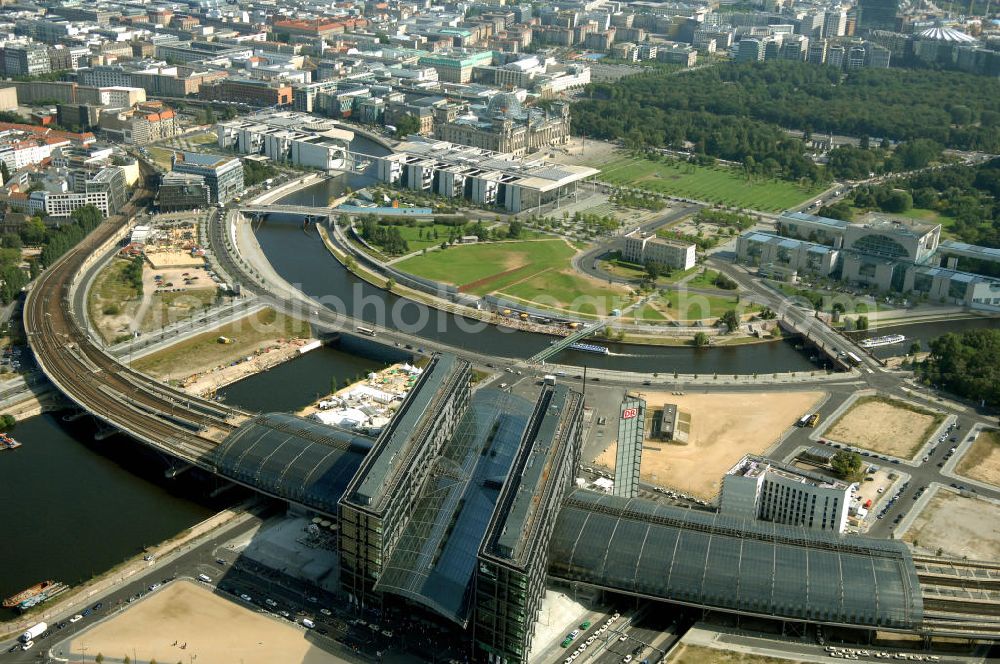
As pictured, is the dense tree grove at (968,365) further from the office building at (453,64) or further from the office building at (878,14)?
the office building at (878,14)

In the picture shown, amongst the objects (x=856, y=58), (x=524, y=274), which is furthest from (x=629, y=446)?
(x=856, y=58)

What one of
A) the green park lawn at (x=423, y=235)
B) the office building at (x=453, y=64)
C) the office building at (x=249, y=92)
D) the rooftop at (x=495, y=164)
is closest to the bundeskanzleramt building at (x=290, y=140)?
the rooftop at (x=495, y=164)

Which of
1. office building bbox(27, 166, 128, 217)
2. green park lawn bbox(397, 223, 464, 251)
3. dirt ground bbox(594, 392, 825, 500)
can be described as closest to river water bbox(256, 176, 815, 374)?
dirt ground bbox(594, 392, 825, 500)

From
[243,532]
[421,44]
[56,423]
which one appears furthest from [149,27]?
[243,532]

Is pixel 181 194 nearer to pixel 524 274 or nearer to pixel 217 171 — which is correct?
pixel 217 171

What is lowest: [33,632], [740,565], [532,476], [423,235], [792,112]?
[33,632]

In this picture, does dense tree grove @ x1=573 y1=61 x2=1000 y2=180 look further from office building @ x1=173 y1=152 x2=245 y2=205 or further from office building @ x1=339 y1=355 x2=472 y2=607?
office building @ x1=339 y1=355 x2=472 y2=607
